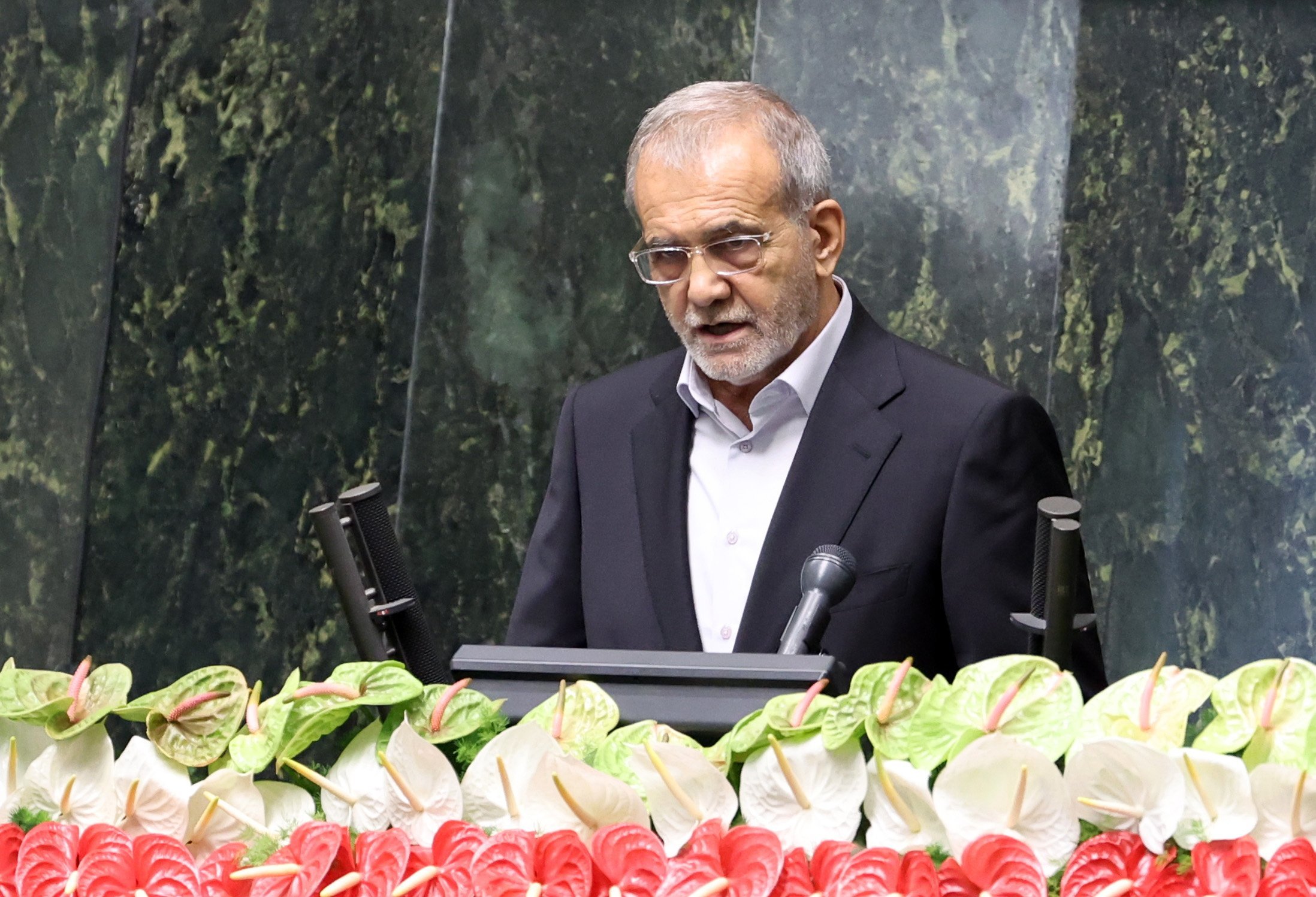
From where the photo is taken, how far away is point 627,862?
1.29 metres

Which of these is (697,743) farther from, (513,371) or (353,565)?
(513,371)

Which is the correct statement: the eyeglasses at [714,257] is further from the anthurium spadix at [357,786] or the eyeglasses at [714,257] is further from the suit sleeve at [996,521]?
the anthurium spadix at [357,786]

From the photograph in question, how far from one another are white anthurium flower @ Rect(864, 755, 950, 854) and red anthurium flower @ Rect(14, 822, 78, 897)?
2.08 ft

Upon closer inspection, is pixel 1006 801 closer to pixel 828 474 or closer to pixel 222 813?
pixel 222 813

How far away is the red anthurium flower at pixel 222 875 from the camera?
1.38m

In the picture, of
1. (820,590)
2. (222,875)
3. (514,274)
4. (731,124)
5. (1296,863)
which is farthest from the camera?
(514,274)

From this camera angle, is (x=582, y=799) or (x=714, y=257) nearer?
(x=582, y=799)

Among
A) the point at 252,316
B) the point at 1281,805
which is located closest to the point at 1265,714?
the point at 1281,805

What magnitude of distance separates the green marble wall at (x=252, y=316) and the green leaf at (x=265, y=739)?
2171 millimetres

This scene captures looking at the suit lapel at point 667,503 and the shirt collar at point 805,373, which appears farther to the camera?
the shirt collar at point 805,373

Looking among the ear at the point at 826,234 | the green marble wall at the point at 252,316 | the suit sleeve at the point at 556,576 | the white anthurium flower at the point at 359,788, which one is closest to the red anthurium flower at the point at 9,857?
the white anthurium flower at the point at 359,788

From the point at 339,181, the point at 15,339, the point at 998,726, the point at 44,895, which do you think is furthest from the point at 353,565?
the point at 339,181

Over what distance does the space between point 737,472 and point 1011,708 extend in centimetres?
142

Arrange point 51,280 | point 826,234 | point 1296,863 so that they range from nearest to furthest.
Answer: point 1296,863
point 826,234
point 51,280
